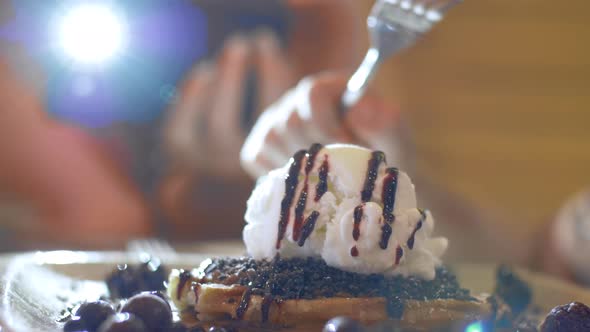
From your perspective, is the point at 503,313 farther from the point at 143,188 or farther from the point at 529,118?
the point at 143,188

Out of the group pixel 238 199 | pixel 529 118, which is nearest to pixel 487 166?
pixel 529 118

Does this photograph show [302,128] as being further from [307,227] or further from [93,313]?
[93,313]

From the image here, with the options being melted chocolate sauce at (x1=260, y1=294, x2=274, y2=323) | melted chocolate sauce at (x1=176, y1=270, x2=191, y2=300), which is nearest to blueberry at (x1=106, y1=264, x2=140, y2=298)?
melted chocolate sauce at (x1=176, y1=270, x2=191, y2=300)

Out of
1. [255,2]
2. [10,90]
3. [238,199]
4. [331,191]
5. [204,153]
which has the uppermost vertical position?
[255,2]

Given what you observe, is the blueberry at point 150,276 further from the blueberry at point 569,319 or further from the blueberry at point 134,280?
→ the blueberry at point 569,319

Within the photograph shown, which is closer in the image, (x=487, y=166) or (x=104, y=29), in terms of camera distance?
(x=104, y=29)

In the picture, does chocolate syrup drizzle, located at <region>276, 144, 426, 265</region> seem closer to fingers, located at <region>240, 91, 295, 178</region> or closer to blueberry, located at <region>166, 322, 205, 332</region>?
blueberry, located at <region>166, 322, 205, 332</region>

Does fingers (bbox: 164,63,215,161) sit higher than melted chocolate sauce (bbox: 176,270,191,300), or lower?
higher
